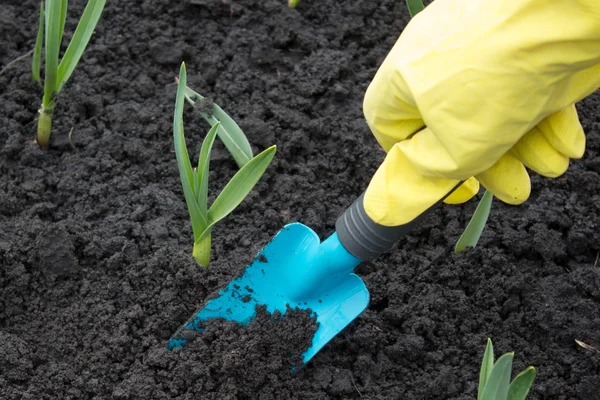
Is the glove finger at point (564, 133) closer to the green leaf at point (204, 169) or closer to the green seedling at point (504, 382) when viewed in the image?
the green seedling at point (504, 382)

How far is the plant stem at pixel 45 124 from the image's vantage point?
5.93ft

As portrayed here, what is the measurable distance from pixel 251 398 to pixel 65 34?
118 centimetres

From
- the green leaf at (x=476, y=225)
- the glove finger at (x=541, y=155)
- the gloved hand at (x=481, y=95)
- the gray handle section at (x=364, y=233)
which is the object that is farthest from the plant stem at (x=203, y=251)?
the glove finger at (x=541, y=155)

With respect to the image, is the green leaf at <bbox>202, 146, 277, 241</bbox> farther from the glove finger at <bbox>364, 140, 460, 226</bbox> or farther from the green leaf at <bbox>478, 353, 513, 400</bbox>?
the green leaf at <bbox>478, 353, 513, 400</bbox>

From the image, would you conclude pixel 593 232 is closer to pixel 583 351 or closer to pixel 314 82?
pixel 583 351

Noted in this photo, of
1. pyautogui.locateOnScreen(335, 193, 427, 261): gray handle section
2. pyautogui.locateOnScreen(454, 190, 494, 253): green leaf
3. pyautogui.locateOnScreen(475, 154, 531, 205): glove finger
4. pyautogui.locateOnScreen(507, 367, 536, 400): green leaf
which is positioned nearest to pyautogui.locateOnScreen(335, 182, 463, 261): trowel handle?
pyautogui.locateOnScreen(335, 193, 427, 261): gray handle section

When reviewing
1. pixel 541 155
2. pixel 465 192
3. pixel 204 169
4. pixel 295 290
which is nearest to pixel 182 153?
pixel 204 169

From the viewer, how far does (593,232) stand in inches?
69.2

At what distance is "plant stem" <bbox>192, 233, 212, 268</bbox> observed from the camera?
158cm

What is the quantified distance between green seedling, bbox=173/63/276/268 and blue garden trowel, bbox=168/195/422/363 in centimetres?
13

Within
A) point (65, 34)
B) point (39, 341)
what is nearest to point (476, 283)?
point (39, 341)

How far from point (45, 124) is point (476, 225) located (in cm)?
106

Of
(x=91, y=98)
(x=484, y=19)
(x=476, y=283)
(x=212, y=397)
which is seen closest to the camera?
(x=484, y=19)

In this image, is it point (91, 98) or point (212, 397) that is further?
point (91, 98)
